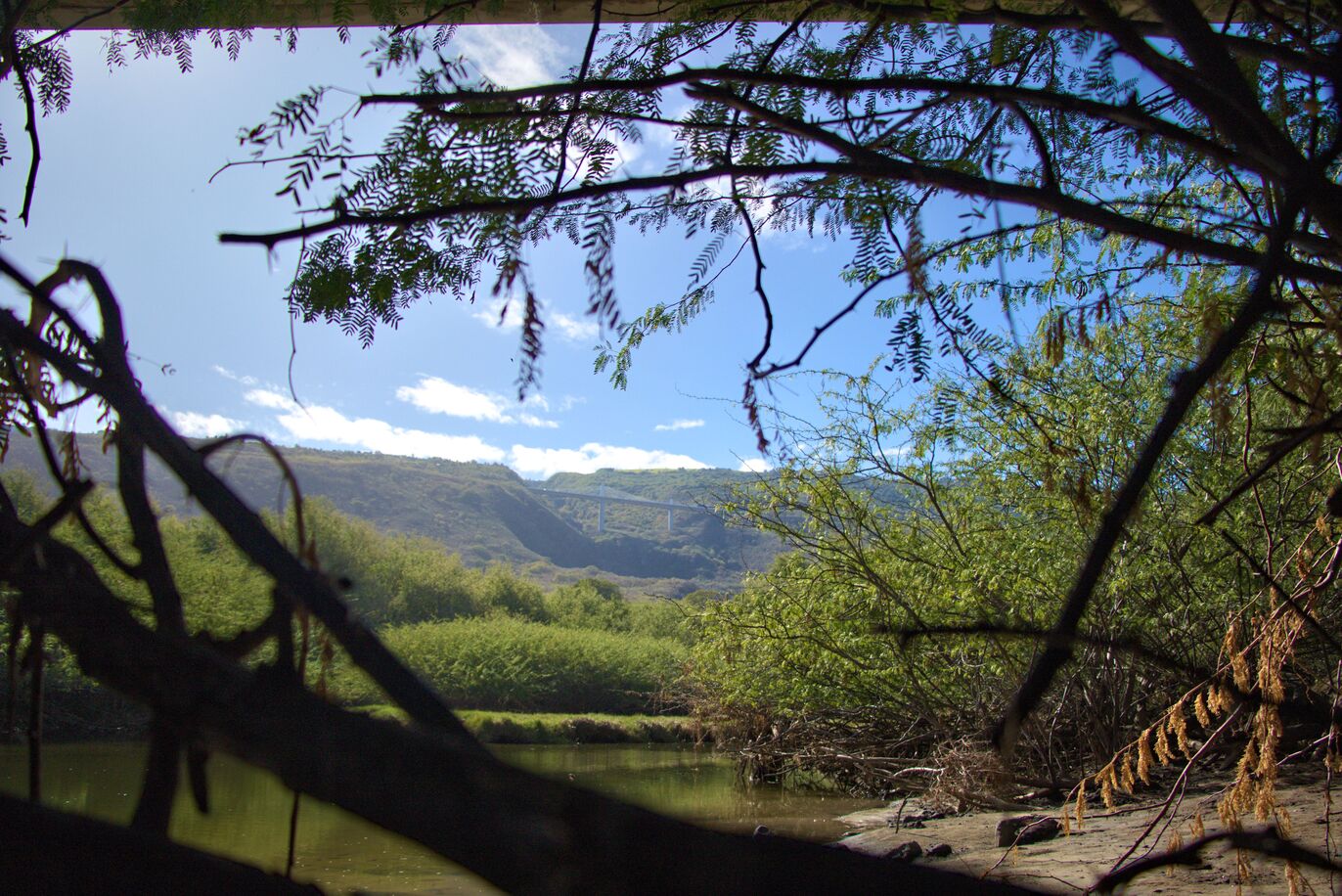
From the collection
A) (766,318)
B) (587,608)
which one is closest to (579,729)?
(587,608)

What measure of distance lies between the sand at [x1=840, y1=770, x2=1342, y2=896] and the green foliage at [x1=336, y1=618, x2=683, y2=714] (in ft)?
51.3

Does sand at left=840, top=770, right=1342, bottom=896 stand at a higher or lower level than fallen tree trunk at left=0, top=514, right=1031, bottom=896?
lower

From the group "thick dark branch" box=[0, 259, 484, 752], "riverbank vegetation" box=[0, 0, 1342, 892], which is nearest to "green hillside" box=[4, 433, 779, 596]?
"riverbank vegetation" box=[0, 0, 1342, 892]

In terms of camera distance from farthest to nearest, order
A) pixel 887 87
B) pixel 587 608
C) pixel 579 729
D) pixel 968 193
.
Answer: pixel 587 608
pixel 579 729
pixel 887 87
pixel 968 193

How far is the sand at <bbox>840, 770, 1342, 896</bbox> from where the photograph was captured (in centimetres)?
386

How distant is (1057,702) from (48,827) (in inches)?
296

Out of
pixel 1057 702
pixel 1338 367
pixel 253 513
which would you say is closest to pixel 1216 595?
pixel 1057 702

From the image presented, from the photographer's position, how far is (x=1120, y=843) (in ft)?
16.8

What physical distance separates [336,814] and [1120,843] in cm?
412

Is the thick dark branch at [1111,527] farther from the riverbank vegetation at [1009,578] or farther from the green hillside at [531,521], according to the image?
the green hillside at [531,521]

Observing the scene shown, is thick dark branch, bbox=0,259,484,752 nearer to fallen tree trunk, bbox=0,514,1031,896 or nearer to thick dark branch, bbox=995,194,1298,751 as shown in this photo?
fallen tree trunk, bbox=0,514,1031,896

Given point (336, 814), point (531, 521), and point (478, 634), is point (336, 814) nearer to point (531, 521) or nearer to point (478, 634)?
point (478, 634)

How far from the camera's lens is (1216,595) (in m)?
6.31

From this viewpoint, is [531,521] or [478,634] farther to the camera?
[531,521]
